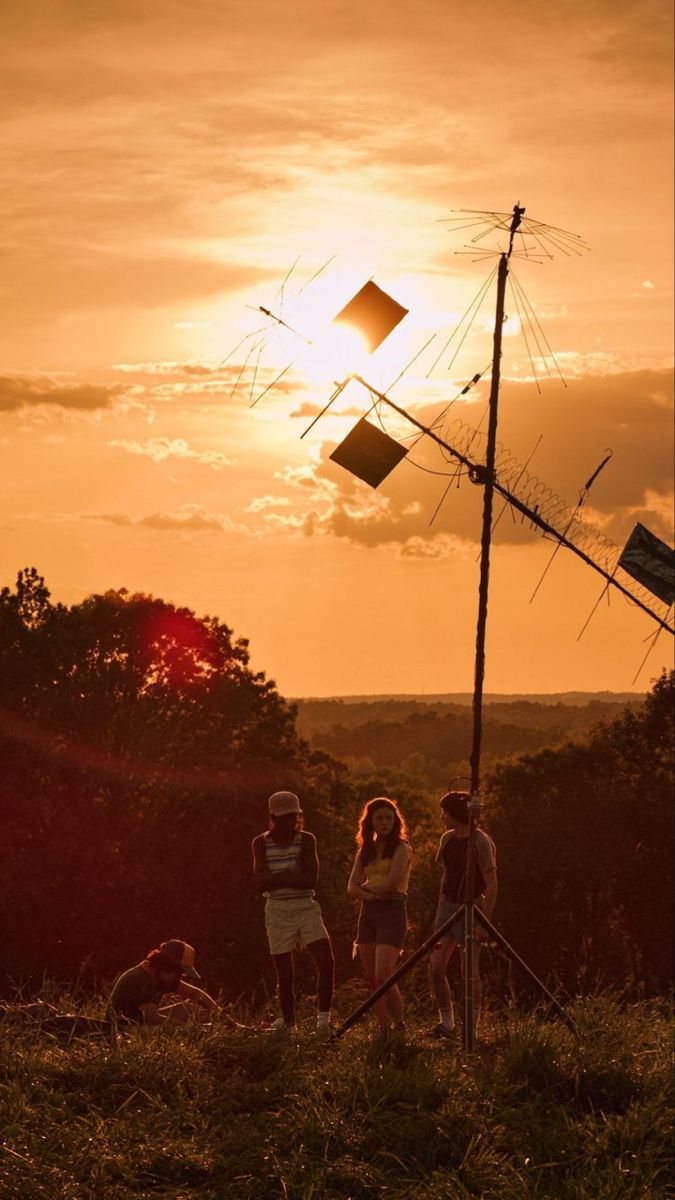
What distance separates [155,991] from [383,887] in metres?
1.97

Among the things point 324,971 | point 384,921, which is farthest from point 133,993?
point 384,921

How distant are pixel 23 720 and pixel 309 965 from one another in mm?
11662

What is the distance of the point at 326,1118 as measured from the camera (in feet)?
28.9

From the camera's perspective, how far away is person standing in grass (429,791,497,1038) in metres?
11.6

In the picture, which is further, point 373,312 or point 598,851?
point 598,851

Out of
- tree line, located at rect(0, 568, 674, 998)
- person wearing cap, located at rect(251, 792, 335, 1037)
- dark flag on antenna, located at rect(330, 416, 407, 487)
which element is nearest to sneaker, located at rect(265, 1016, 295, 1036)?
person wearing cap, located at rect(251, 792, 335, 1037)

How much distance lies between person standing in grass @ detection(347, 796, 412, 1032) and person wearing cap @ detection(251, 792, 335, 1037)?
40 centimetres

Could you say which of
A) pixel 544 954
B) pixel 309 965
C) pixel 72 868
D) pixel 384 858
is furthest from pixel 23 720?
pixel 384 858

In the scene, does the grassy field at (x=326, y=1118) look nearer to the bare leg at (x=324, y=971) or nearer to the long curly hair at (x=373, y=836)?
the bare leg at (x=324, y=971)

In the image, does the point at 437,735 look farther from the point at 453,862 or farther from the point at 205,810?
the point at 453,862

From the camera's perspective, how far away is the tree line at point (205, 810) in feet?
128

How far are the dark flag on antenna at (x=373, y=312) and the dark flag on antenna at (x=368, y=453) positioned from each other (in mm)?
735

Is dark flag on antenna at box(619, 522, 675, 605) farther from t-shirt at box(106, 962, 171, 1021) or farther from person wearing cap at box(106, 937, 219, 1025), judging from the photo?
t-shirt at box(106, 962, 171, 1021)

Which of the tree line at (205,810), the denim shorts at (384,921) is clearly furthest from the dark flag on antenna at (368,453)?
the tree line at (205,810)
